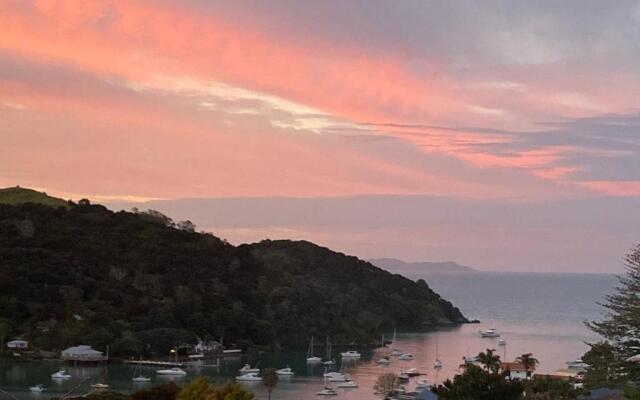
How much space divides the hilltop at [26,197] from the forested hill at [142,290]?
833 cm

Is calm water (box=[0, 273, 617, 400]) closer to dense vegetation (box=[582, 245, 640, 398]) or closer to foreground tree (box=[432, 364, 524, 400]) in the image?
foreground tree (box=[432, 364, 524, 400])

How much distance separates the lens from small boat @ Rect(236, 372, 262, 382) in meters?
63.2

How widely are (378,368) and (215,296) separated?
1994 centimetres

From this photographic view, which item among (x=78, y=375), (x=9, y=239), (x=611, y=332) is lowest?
(x=78, y=375)

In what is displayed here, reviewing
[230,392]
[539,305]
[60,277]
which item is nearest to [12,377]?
[60,277]

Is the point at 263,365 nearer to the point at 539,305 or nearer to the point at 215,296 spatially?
the point at 215,296

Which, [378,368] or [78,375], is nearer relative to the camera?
[78,375]

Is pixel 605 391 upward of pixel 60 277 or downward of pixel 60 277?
downward

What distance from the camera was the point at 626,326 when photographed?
77.1ft

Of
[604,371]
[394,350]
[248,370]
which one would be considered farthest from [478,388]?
[394,350]

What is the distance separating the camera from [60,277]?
78.9m

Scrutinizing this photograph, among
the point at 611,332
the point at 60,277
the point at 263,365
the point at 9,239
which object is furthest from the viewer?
the point at 9,239

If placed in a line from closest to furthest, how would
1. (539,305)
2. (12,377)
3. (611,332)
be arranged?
1. (611,332)
2. (12,377)
3. (539,305)

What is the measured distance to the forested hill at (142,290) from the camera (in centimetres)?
7269
